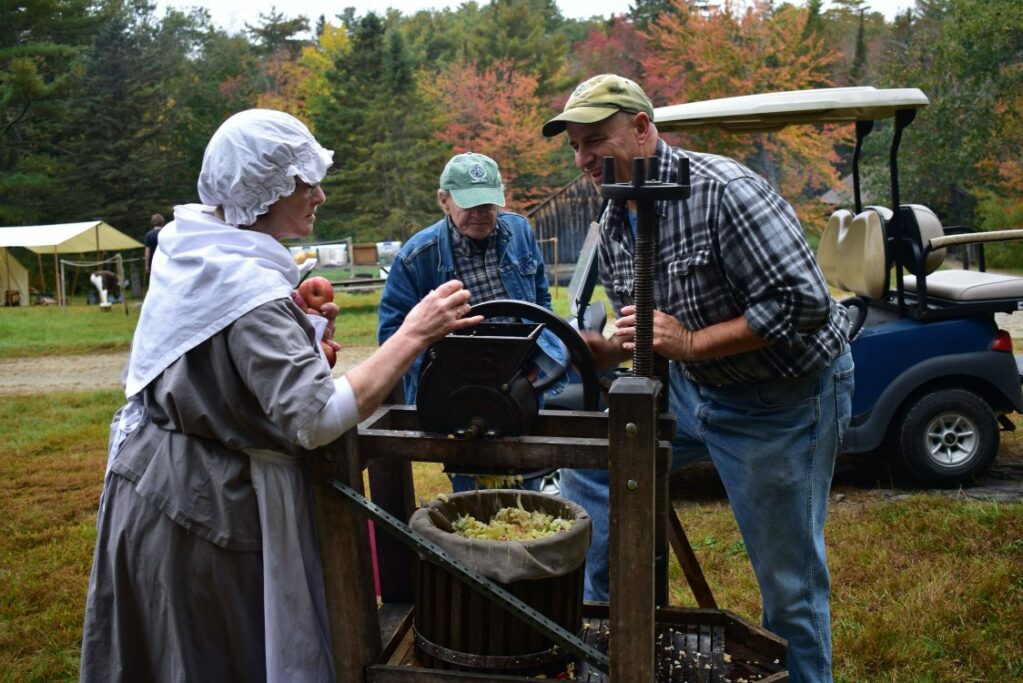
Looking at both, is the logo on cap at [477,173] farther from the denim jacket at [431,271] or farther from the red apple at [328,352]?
the red apple at [328,352]

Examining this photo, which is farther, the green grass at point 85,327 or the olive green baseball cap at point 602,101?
the green grass at point 85,327

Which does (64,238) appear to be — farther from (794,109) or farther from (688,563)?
(688,563)

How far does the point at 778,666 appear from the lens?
260 centimetres

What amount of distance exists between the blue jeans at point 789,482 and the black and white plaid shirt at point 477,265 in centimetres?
139

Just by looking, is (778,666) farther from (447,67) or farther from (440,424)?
(447,67)

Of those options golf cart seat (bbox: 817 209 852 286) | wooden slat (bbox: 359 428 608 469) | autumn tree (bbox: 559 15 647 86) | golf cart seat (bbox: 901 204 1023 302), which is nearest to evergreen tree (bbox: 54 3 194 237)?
autumn tree (bbox: 559 15 647 86)

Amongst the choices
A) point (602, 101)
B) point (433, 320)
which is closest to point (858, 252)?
point (602, 101)

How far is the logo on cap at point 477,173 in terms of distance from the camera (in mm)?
3900

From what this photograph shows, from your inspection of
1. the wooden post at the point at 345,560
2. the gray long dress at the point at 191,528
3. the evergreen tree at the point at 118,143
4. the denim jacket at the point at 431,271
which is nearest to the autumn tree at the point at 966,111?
the denim jacket at the point at 431,271


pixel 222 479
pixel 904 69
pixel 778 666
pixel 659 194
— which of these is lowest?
pixel 778 666

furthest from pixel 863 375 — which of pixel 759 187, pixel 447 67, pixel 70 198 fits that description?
pixel 447 67

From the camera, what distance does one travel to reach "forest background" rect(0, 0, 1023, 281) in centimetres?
2434

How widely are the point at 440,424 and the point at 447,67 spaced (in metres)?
38.1

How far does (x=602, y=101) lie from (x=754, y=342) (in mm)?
785
